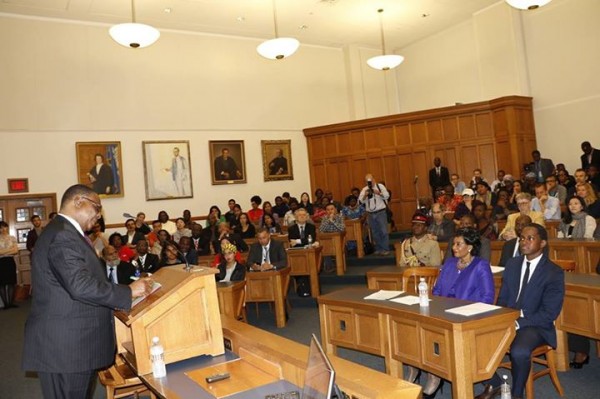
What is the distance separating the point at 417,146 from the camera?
13875 mm

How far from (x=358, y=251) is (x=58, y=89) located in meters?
7.46

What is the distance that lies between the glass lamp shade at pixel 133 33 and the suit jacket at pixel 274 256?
4.07 meters

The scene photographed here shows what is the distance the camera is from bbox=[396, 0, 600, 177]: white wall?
1203 cm

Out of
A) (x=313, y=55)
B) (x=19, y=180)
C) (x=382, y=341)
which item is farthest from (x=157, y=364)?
(x=313, y=55)

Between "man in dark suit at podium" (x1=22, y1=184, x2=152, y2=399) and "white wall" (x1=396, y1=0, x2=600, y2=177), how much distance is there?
468 inches

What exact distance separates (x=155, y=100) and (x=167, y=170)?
1708mm

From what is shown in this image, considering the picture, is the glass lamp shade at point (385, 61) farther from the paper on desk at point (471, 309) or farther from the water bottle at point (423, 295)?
the paper on desk at point (471, 309)

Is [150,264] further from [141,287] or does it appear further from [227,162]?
[141,287]

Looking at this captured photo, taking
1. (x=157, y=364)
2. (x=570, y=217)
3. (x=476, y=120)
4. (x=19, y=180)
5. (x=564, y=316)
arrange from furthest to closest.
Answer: (x=476, y=120)
(x=19, y=180)
(x=570, y=217)
(x=564, y=316)
(x=157, y=364)

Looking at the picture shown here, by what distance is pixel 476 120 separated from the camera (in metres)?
13.2

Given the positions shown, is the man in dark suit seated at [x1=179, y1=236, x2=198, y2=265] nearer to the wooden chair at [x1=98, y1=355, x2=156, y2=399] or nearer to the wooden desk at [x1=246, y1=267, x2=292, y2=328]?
the wooden desk at [x1=246, y1=267, x2=292, y2=328]

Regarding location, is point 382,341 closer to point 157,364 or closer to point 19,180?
point 157,364

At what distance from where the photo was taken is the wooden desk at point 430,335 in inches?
138

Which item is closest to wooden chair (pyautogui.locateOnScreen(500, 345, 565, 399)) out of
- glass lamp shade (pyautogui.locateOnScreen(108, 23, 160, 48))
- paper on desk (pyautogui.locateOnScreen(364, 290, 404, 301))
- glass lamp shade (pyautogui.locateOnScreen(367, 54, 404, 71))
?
paper on desk (pyautogui.locateOnScreen(364, 290, 404, 301))
